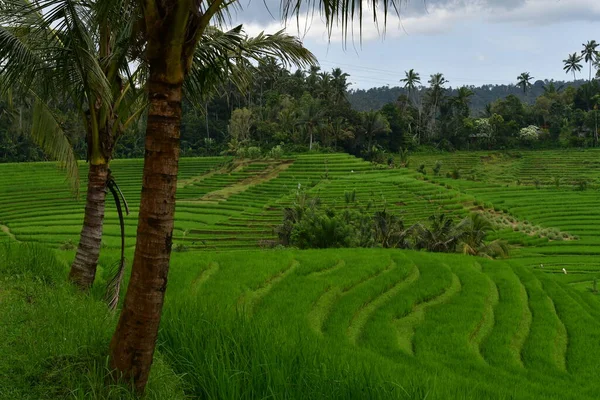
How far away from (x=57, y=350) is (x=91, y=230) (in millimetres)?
2957

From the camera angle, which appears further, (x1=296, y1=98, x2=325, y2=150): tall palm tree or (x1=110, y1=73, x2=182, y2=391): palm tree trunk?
(x1=296, y1=98, x2=325, y2=150): tall palm tree

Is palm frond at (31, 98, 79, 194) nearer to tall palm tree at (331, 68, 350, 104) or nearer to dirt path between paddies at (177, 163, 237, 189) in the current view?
dirt path between paddies at (177, 163, 237, 189)

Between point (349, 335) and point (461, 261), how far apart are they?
6190mm

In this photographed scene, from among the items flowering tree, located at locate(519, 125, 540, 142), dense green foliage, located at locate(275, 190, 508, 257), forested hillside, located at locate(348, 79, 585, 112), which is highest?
forested hillside, located at locate(348, 79, 585, 112)

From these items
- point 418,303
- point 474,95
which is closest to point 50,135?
point 418,303

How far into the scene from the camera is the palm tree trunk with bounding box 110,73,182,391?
124 inches

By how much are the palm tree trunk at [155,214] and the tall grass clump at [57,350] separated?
0.36m

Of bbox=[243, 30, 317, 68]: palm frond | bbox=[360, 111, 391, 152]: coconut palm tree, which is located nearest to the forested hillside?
bbox=[360, 111, 391, 152]: coconut palm tree

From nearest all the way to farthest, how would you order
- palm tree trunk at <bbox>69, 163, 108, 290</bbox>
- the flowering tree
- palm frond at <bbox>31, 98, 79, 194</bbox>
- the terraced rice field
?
the terraced rice field
palm tree trunk at <bbox>69, 163, 108, 290</bbox>
palm frond at <bbox>31, 98, 79, 194</bbox>
the flowering tree

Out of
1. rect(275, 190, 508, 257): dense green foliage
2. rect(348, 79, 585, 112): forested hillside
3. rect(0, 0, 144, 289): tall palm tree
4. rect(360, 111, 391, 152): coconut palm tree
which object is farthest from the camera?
rect(348, 79, 585, 112): forested hillside

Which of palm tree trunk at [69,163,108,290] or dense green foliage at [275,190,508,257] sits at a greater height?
palm tree trunk at [69,163,108,290]

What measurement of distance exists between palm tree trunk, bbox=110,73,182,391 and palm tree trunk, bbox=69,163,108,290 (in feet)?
11.4

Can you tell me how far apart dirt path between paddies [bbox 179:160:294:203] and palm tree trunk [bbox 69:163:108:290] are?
31.3m

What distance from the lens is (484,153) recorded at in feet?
190
